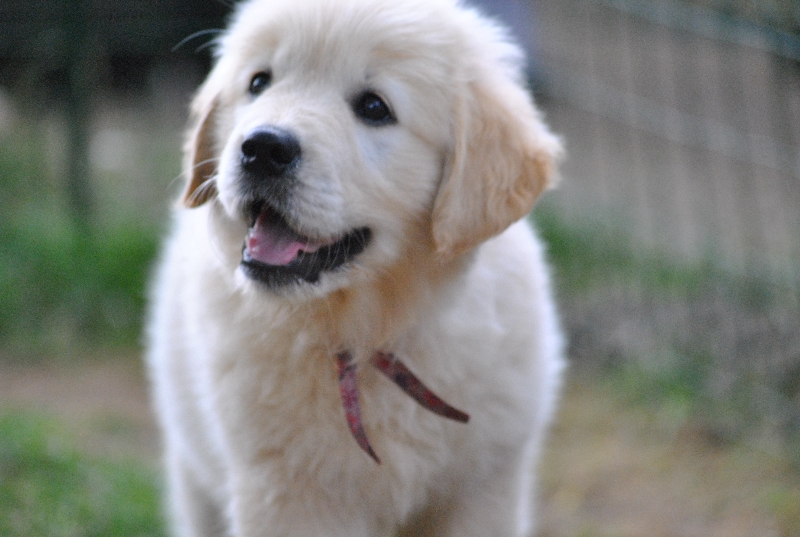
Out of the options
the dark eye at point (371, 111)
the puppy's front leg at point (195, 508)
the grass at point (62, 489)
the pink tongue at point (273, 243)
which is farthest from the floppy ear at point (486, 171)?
the grass at point (62, 489)

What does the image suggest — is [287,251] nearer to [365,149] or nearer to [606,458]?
[365,149]

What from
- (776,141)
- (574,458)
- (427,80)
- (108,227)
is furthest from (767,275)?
(108,227)

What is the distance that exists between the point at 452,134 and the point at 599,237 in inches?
121

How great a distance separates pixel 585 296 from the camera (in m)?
5.18

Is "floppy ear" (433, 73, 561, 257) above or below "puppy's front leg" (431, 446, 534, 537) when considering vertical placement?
above

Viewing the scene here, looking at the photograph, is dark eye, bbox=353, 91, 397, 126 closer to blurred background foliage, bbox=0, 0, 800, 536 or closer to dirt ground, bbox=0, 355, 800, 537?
blurred background foliage, bbox=0, 0, 800, 536

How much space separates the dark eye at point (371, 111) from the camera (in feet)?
7.88

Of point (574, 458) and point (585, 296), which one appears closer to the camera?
point (574, 458)

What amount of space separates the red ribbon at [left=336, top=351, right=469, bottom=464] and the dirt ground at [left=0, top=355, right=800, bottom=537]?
133 centimetres

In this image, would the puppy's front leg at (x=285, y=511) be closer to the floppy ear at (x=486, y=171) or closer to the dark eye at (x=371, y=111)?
the floppy ear at (x=486, y=171)

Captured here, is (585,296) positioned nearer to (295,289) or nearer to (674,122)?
(674,122)

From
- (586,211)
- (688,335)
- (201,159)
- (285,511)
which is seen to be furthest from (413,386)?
(586,211)

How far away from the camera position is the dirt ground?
140 inches

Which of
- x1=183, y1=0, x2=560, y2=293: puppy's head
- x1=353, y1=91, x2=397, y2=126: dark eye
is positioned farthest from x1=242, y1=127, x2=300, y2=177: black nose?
x1=353, y1=91, x2=397, y2=126: dark eye
